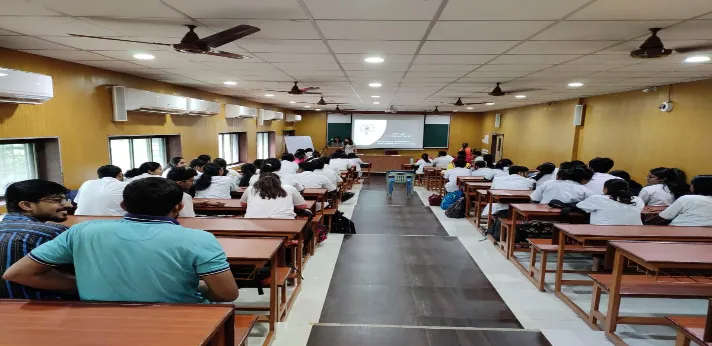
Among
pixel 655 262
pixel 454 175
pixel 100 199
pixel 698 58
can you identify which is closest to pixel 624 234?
pixel 655 262

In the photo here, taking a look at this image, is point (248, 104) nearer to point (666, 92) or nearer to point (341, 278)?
point (341, 278)

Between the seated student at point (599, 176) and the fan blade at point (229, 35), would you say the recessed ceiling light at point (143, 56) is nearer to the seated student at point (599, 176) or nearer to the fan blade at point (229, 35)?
the fan blade at point (229, 35)

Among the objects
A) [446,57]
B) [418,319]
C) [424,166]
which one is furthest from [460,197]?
[418,319]

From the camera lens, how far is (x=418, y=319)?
10.2 ft

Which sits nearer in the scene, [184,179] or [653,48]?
[653,48]

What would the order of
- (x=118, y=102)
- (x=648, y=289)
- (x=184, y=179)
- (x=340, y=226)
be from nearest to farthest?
(x=648, y=289) → (x=184, y=179) → (x=118, y=102) → (x=340, y=226)

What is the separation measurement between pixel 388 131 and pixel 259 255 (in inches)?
492

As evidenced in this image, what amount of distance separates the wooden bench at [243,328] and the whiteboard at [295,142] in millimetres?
11458

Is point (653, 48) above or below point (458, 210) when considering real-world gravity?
above

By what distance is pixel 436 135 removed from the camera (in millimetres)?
14555

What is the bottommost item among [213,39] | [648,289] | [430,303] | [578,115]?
[430,303]

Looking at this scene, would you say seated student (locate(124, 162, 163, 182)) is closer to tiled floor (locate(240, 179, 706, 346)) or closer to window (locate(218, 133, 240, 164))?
tiled floor (locate(240, 179, 706, 346))

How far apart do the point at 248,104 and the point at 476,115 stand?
9316mm

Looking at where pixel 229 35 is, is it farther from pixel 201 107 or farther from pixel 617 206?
pixel 201 107
